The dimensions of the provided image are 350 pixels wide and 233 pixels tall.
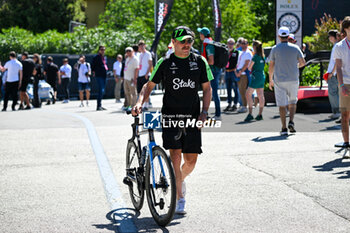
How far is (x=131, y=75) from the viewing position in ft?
61.3

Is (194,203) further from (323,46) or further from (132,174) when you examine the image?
(323,46)

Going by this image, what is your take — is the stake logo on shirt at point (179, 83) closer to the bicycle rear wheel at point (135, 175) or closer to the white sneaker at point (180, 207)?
the bicycle rear wheel at point (135, 175)

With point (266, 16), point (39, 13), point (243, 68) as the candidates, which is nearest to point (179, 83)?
point (243, 68)

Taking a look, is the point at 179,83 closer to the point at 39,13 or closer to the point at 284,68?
the point at 284,68

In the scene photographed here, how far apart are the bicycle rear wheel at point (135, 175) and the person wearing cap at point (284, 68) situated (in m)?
5.54

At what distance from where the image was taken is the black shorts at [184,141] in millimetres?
5777

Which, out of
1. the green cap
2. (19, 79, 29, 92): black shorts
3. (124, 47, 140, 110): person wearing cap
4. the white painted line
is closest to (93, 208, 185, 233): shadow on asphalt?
the white painted line

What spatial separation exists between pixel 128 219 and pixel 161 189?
0.53 meters

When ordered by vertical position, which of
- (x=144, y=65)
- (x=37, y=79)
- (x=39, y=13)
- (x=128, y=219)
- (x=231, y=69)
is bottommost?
(x=128, y=219)

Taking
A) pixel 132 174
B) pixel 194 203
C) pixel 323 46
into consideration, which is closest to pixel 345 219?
pixel 194 203

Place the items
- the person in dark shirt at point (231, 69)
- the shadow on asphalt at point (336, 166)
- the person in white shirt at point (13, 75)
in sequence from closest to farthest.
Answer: the shadow on asphalt at point (336, 166) < the person in dark shirt at point (231, 69) < the person in white shirt at point (13, 75)

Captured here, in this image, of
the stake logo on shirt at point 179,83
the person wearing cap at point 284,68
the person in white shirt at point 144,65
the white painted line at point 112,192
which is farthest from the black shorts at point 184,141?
the person in white shirt at point 144,65

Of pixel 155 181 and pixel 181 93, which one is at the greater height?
pixel 181 93

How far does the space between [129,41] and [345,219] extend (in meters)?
29.5
